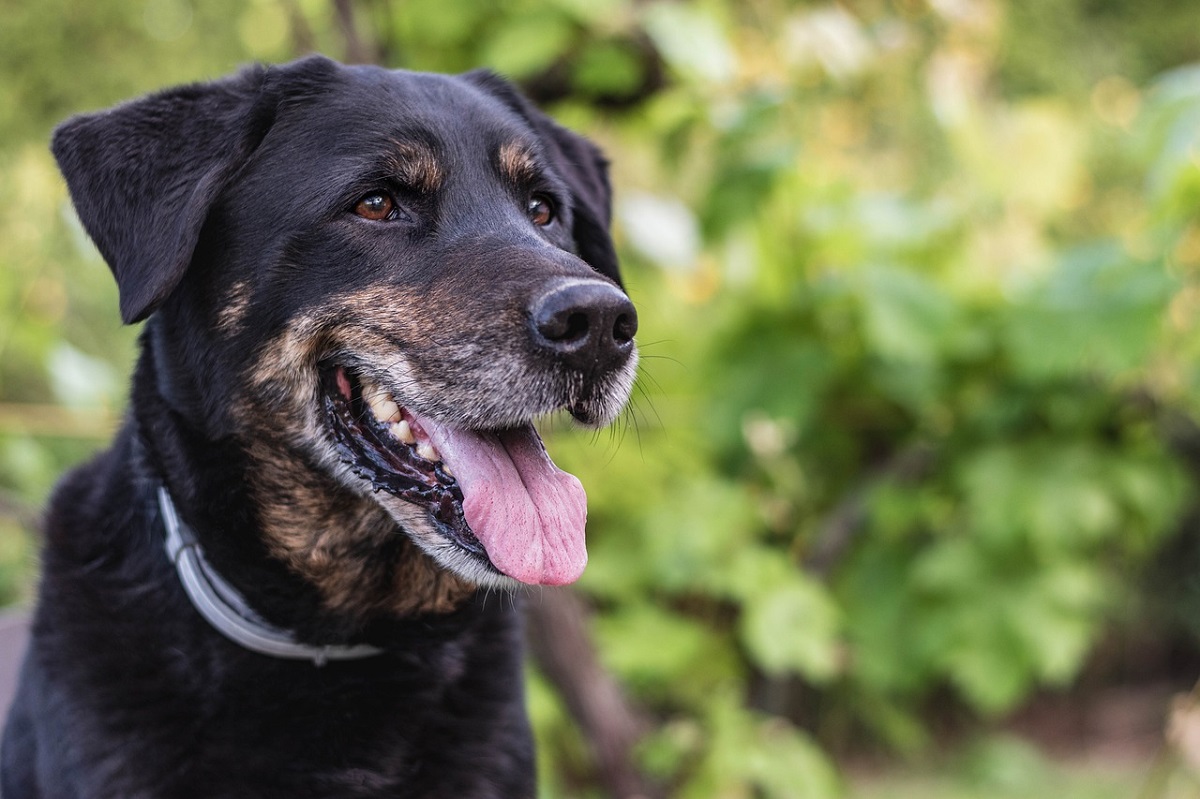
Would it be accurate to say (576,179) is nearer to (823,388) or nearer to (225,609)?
(225,609)

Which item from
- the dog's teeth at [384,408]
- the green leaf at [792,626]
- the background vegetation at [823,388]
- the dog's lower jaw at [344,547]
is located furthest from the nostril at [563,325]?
the green leaf at [792,626]

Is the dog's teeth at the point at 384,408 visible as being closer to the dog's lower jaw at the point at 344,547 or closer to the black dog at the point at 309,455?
the black dog at the point at 309,455

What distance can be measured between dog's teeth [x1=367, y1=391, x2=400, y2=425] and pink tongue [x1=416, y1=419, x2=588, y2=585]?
0.08 meters

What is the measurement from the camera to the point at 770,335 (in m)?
5.10

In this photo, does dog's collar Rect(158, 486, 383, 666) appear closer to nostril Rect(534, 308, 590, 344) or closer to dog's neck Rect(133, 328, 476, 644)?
dog's neck Rect(133, 328, 476, 644)

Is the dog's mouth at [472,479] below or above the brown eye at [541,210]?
below

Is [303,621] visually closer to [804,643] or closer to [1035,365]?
[804,643]

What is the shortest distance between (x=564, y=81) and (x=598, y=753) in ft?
8.62

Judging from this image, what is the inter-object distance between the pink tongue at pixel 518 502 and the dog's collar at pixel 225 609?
45cm

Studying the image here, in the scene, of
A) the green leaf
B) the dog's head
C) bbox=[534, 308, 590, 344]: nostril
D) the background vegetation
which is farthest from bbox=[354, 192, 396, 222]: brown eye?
the green leaf

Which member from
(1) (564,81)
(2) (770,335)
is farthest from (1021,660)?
(1) (564,81)

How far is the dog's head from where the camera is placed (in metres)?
2.20

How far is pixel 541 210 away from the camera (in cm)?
272

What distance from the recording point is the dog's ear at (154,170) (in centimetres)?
224
